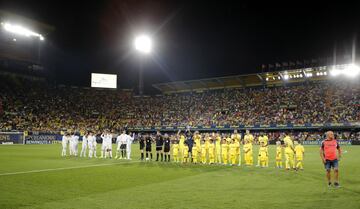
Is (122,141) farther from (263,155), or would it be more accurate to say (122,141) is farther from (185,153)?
(263,155)

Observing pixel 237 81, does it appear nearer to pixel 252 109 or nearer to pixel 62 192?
pixel 252 109

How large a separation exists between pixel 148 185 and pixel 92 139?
1462 centimetres

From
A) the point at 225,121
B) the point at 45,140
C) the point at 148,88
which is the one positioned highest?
the point at 148,88

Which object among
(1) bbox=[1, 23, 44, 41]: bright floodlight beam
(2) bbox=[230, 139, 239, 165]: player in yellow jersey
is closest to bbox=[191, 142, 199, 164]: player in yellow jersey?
(2) bbox=[230, 139, 239, 165]: player in yellow jersey

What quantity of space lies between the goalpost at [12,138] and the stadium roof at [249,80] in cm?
3208

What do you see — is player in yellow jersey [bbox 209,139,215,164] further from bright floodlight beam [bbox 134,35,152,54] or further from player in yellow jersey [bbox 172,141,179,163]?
bright floodlight beam [bbox 134,35,152,54]

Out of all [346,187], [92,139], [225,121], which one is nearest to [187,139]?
[92,139]

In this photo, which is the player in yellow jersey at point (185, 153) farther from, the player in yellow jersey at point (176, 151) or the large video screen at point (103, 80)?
the large video screen at point (103, 80)

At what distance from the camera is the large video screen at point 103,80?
67.9 meters

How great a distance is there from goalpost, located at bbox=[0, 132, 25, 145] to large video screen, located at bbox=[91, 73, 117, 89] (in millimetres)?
21138

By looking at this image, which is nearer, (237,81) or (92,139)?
(92,139)

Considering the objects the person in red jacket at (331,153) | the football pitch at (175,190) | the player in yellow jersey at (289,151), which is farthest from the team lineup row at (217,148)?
the person in red jacket at (331,153)

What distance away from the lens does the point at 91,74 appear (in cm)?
6831

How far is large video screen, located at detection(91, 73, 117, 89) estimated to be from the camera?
67.9 meters
